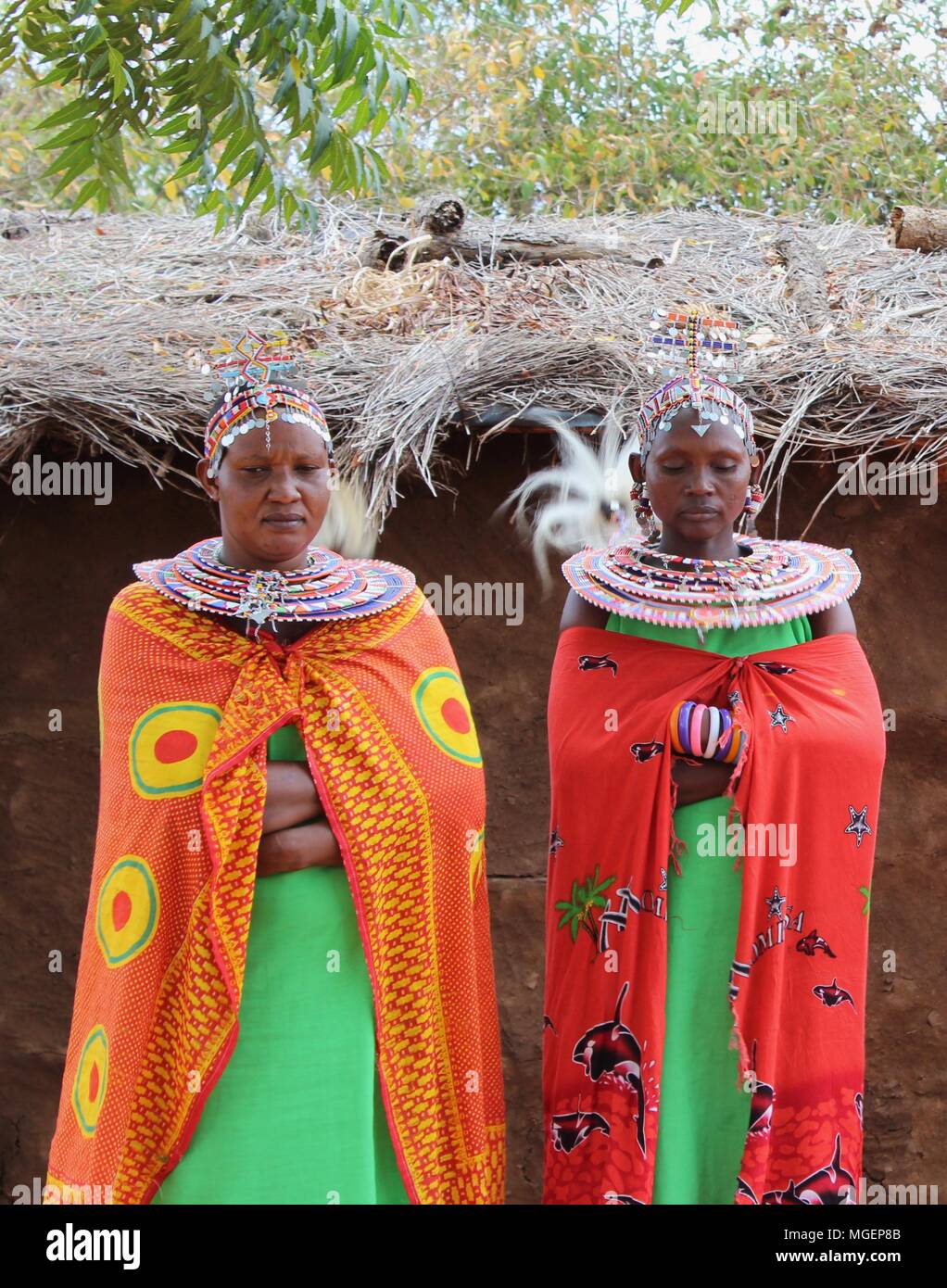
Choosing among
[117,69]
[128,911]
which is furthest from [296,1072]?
[117,69]

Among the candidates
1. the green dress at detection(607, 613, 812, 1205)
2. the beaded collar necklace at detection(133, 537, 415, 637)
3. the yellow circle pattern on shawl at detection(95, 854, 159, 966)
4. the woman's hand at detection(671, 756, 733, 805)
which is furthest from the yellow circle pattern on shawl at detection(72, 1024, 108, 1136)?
the woman's hand at detection(671, 756, 733, 805)

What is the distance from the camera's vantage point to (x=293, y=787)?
3.34 meters

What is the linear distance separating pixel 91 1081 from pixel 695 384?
2.18m

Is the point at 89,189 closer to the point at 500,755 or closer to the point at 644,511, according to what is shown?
the point at 644,511

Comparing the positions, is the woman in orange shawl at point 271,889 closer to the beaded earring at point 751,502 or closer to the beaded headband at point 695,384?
the beaded headband at point 695,384

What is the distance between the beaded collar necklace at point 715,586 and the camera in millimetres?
3604

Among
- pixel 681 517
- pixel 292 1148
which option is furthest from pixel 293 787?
pixel 681 517

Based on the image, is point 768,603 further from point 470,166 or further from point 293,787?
point 470,166

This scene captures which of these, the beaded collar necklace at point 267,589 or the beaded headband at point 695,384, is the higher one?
the beaded headband at point 695,384

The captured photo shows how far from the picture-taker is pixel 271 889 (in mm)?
3322

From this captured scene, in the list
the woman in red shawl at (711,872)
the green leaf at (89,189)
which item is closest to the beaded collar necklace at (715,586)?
the woman in red shawl at (711,872)

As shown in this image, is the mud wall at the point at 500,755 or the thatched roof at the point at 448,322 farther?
the mud wall at the point at 500,755

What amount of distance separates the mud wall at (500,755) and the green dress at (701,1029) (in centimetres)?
133
